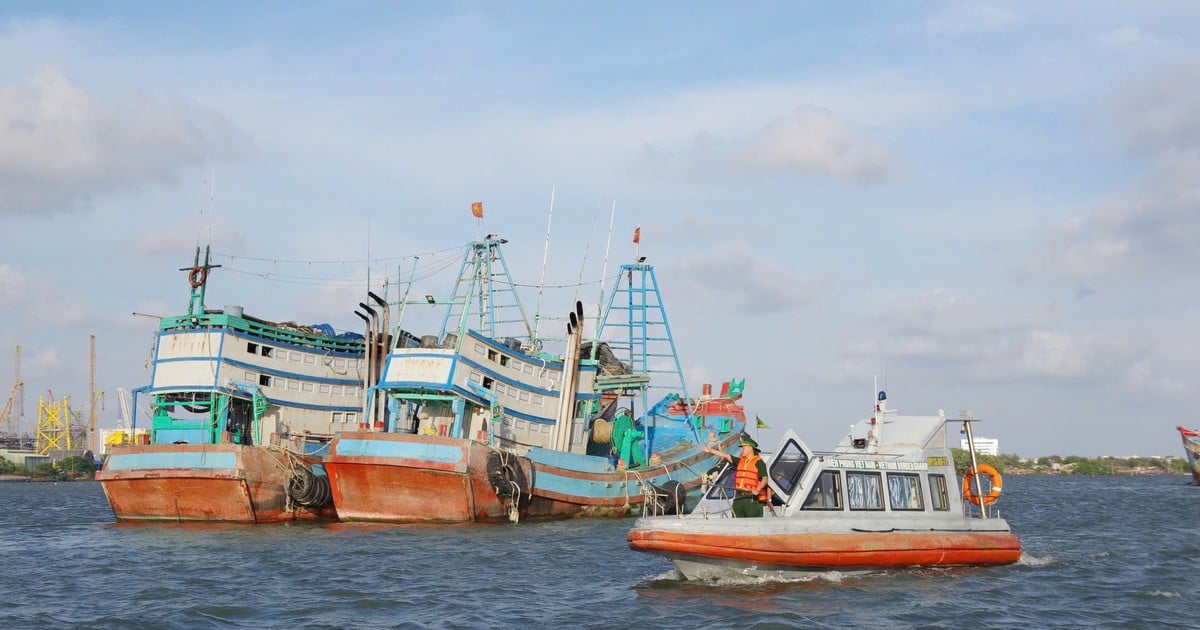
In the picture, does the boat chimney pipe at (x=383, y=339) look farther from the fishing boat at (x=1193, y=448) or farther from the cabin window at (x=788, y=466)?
the fishing boat at (x=1193, y=448)

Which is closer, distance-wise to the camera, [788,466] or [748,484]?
[748,484]

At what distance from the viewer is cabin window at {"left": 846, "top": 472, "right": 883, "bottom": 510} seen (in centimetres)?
1997

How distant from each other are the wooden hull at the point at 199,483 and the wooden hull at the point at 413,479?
2.46 metres

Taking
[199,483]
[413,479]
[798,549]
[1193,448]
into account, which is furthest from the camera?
[1193,448]

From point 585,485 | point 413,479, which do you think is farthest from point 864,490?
point 585,485

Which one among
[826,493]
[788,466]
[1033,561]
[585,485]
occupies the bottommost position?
[1033,561]

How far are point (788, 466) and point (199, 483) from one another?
20154mm

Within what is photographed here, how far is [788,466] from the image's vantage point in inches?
786

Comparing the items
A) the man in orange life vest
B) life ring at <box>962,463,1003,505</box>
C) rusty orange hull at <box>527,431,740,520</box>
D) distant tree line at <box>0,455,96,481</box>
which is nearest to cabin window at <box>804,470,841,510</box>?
the man in orange life vest

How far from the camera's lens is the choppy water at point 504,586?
16797 millimetres

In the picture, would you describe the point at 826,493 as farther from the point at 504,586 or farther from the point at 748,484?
the point at 504,586

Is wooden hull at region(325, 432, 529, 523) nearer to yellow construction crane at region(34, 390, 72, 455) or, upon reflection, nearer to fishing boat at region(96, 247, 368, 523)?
fishing boat at region(96, 247, 368, 523)

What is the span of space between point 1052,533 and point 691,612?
762 inches

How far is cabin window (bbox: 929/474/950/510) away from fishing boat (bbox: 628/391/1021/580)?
19 millimetres
